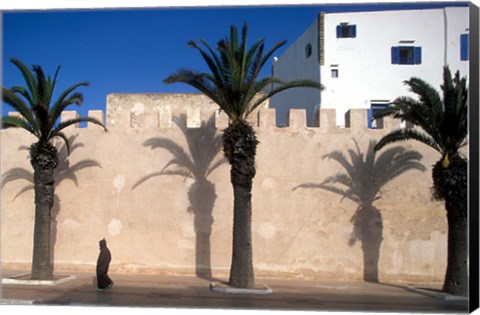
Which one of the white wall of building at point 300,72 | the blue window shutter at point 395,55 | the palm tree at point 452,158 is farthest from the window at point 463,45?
the palm tree at point 452,158

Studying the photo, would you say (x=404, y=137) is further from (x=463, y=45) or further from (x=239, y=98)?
(x=463, y=45)

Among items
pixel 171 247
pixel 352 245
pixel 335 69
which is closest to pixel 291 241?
pixel 352 245

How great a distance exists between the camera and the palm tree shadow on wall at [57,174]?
14516 mm

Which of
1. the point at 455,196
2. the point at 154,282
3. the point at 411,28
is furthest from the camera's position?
the point at 411,28

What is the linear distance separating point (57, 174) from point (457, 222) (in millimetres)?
10094

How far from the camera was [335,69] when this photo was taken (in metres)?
20.8

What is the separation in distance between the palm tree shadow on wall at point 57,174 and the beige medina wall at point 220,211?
4 centimetres

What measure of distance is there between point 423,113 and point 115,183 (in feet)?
26.0

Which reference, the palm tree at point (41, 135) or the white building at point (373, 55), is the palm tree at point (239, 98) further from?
the white building at point (373, 55)

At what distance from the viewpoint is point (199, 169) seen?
1429 centimetres

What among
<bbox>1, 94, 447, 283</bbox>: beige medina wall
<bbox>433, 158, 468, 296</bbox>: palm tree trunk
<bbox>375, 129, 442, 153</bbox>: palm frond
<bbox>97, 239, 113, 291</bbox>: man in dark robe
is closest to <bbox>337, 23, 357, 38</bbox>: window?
<bbox>1, 94, 447, 283</bbox>: beige medina wall

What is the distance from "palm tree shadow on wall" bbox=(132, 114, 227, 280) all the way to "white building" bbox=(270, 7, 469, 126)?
7.05 m

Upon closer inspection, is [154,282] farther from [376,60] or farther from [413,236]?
[376,60]

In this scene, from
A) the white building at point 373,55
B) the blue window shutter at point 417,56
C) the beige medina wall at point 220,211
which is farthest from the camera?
the blue window shutter at point 417,56
